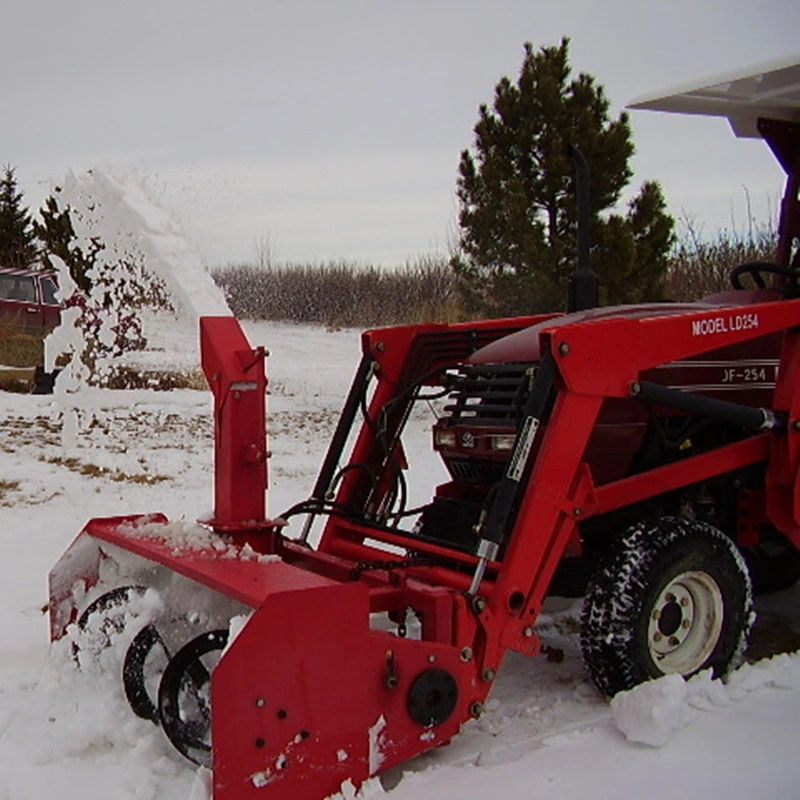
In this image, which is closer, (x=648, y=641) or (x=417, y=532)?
(x=648, y=641)

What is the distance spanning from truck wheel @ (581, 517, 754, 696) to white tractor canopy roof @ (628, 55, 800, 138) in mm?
2028

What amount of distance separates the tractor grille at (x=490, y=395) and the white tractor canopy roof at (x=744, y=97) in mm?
1763

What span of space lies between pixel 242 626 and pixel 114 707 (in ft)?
2.79

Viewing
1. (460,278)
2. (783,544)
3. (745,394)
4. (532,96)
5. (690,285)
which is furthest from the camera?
(690,285)

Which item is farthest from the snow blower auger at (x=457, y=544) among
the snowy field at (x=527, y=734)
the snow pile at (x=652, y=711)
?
the snow pile at (x=652, y=711)

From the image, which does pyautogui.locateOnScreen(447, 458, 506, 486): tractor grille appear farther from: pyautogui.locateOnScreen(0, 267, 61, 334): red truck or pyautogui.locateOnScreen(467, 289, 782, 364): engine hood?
pyautogui.locateOnScreen(0, 267, 61, 334): red truck

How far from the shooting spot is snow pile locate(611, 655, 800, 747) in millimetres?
3039

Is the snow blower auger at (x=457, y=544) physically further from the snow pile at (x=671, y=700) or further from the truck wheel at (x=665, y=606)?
the snow pile at (x=671, y=700)

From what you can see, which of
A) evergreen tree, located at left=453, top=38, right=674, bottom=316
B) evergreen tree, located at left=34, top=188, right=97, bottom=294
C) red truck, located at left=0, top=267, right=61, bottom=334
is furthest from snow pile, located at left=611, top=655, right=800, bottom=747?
red truck, located at left=0, top=267, right=61, bottom=334

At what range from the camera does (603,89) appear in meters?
10.8

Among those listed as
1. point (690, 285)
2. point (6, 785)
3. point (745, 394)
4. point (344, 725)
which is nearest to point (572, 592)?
point (745, 394)

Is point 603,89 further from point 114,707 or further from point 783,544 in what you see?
point 114,707

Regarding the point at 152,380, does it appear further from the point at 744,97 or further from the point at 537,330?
the point at 537,330

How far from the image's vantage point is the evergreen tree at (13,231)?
2569cm
